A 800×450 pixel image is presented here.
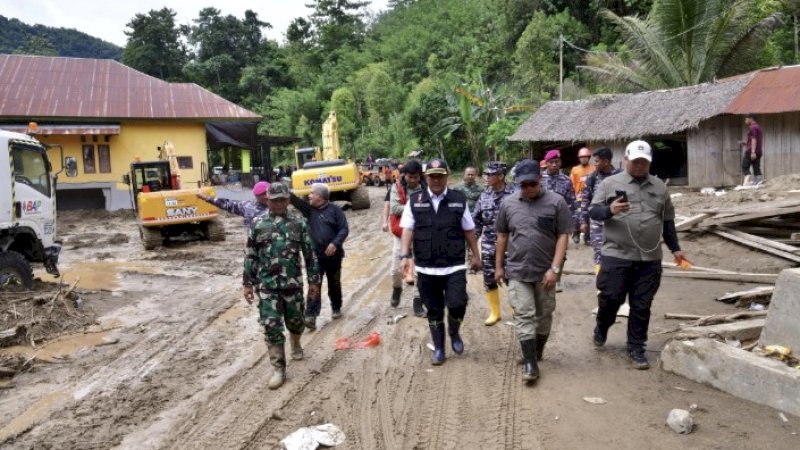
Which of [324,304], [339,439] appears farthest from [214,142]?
[339,439]

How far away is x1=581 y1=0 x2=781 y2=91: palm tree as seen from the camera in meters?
21.3

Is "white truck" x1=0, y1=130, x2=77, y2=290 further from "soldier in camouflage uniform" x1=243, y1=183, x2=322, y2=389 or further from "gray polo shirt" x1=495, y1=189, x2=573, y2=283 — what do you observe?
"gray polo shirt" x1=495, y1=189, x2=573, y2=283

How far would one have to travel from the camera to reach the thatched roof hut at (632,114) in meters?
17.2

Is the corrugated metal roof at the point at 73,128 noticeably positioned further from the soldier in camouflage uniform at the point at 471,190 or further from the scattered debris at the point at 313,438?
the scattered debris at the point at 313,438

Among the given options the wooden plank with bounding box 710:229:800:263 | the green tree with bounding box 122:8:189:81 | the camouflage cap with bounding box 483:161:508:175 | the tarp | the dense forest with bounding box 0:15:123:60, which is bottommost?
the wooden plank with bounding box 710:229:800:263

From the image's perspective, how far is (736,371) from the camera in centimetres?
448

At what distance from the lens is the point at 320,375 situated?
18.0 ft

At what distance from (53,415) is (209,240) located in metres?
11.2

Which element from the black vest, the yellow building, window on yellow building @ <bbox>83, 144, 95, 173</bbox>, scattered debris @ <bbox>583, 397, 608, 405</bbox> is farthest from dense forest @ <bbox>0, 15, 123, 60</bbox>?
scattered debris @ <bbox>583, 397, 608, 405</bbox>

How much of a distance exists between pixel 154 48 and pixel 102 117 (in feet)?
138

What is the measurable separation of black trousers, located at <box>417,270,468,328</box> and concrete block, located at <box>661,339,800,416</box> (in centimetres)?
168

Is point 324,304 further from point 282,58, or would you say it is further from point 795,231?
point 282,58

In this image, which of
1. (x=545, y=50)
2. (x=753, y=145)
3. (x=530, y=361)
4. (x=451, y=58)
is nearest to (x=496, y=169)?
(x=530, y=361)

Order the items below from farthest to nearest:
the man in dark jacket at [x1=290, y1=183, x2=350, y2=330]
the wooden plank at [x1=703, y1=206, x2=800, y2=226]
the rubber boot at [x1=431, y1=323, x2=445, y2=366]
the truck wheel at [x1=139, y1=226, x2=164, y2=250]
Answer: the truck wheel at [x1=139, y1=226, x2=164, y2=250]
the wooden plank at [x1=703, y1=206, x2=800, y2=226]
the man in dark jacket at [x1=290, y1=183, x2=350, y2=330]
the rubber boot at [x1=431, y1=323, x2=445, y2=366]
